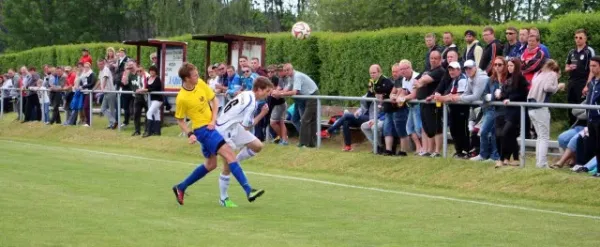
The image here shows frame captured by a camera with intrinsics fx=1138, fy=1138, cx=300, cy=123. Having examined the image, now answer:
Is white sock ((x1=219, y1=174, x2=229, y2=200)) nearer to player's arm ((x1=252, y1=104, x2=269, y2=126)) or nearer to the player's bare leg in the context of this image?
the player's bare leg

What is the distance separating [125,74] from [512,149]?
15.6 meters

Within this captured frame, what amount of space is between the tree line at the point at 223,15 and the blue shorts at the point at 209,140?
37.4 metres

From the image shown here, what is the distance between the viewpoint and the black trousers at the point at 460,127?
19.3 meters

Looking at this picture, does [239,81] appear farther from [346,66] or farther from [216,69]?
[346,66]

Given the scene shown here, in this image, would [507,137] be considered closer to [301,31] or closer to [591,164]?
[591,164]

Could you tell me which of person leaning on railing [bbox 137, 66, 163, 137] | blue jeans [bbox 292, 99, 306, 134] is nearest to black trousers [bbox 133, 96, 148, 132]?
person leaning on railing [bbox 137, 66, 163, 137]

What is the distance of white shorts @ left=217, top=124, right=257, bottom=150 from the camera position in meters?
15.7

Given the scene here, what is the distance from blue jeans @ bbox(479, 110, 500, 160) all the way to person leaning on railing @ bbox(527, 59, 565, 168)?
749mm

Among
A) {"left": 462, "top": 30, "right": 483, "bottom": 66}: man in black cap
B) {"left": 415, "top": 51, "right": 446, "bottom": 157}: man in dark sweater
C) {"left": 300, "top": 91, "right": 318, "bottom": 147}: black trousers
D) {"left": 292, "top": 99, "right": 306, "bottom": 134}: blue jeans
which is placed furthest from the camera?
{"left": 292, "top": 99, "right": 306, "bottom": 134}: blue jeans

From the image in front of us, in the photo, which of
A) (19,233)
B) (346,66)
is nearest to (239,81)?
(346,66)

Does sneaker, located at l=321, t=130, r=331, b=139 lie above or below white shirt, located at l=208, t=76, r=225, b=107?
below

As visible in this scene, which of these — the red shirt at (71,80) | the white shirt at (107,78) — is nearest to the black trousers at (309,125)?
the white shirt at (107,78)

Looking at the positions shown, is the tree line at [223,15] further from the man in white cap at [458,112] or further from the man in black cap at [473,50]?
the man in white cap at [458,112]

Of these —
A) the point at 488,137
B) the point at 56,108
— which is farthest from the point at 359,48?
the point at 488,137
